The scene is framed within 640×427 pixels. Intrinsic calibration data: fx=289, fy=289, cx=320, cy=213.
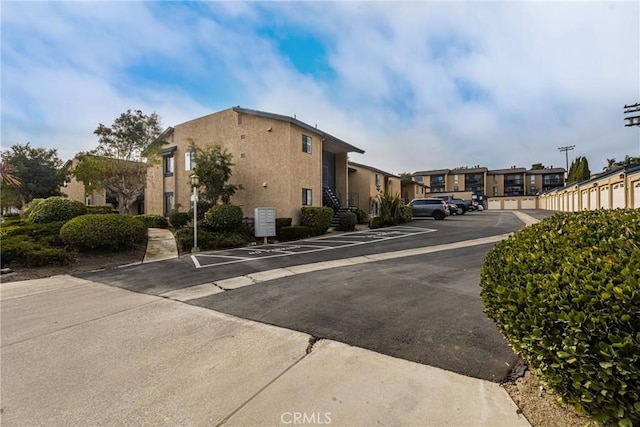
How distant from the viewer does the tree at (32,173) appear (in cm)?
2456

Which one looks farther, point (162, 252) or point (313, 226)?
point (313, 226)

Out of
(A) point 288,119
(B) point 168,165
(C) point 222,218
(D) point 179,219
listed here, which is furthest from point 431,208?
(B) point 168,165

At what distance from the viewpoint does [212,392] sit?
8.81 feet

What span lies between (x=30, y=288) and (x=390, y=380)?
8.96 metres

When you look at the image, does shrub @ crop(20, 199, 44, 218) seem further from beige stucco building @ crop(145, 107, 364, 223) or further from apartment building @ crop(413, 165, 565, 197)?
apartment building @ crop(413, 165, 565, 197)

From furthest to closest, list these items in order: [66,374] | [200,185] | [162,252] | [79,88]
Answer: [200,185] → [162,252] → [79,88] → [66,374]

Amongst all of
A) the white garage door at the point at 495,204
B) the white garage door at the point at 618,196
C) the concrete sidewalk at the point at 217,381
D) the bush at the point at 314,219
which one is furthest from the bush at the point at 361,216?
the white garage door at the point at 495,204

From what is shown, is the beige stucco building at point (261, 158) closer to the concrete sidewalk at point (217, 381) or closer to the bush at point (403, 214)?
the bush at point (403, 214)

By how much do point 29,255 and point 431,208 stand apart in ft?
79.4

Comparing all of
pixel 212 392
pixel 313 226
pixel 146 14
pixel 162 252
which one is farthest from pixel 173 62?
pixel 212 392

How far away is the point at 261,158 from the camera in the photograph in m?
16.9

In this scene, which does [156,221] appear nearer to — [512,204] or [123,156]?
[123,156]

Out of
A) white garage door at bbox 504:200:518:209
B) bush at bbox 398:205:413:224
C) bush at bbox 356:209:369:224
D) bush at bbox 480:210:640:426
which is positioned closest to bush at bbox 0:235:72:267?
bush at bbox 480:210:640:426

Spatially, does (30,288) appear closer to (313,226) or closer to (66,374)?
(66,374)
